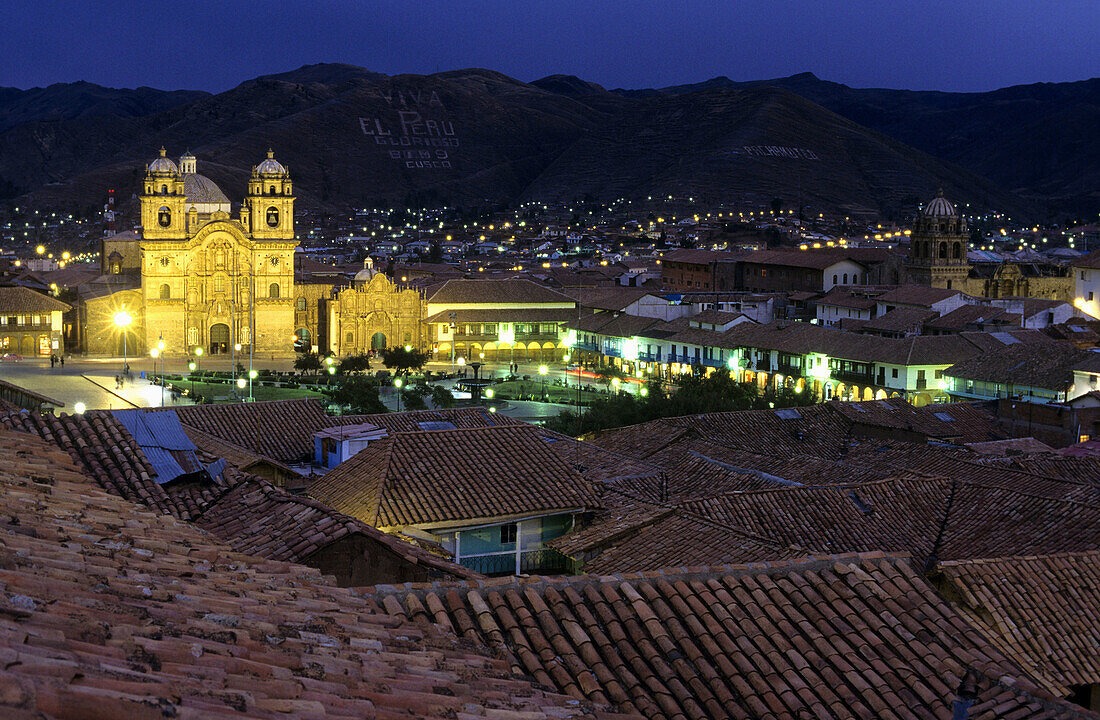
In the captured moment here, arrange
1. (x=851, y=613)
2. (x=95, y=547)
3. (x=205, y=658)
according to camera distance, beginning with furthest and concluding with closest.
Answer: (x=851, y=613), (x=95, y=547), (x=205, y=658)

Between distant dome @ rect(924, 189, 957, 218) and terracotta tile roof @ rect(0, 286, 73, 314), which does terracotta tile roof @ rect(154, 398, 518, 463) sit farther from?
distant dome @ rect(924, 189, 957, 218)

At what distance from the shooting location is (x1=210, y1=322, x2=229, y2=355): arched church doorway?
56.3 metres

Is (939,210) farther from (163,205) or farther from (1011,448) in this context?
(1011,448)

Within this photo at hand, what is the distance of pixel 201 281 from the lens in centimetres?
Result: 5641

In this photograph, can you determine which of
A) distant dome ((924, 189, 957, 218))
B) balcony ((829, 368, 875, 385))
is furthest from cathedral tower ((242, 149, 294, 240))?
distant dome ((924, 189, 957, 218))

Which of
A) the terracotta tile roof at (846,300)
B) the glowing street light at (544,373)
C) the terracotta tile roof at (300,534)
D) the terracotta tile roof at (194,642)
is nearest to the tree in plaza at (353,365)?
the glowing street light at (544,373)

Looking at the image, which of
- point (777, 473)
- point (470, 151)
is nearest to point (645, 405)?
point (777, 473)

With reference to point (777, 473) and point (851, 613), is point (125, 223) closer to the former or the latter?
point (777, 473)

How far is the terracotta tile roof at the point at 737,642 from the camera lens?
6.32m

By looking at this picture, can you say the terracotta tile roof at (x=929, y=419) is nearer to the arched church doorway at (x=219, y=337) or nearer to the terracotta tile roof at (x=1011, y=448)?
the terracotta tile roof at (x=1011, y=448)

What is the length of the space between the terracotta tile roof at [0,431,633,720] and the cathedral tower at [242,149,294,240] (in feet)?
171

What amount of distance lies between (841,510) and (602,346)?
4043 centimetres

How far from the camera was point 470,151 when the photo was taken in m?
183

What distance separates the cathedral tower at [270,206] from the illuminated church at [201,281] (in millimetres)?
45
